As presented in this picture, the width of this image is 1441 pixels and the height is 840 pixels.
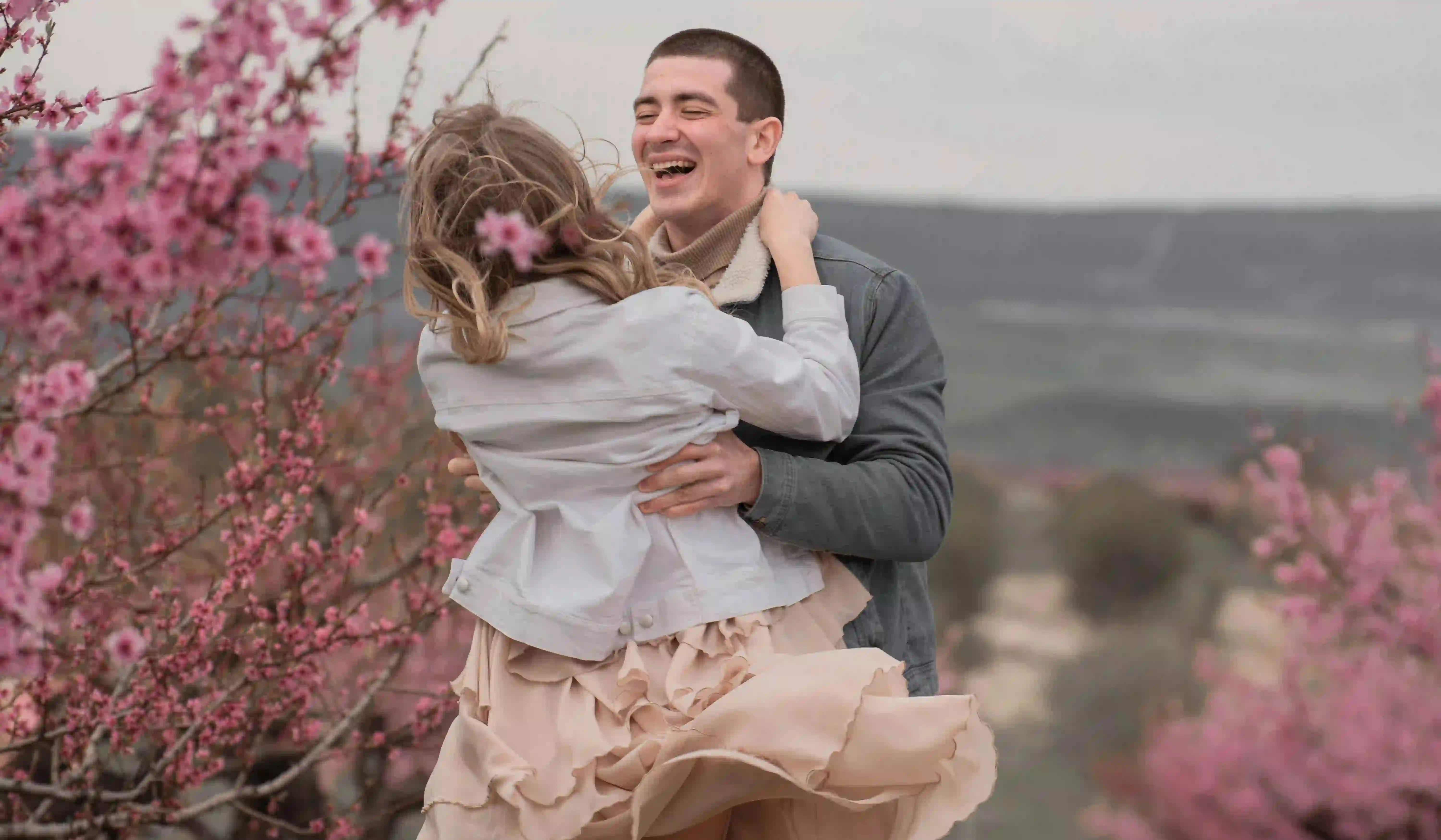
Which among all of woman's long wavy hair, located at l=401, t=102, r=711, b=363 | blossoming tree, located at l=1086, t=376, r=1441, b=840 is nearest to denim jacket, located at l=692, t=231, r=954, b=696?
woman's long wavy hair, located at l=401, t=102, r=711, b=363

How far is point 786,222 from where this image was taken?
157 cm

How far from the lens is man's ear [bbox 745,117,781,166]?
1.71m

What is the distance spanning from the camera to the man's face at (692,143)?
65.1 inches

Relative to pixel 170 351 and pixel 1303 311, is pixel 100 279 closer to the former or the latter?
pixel 170 351

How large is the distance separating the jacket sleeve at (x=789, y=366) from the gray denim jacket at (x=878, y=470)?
64 millimetres

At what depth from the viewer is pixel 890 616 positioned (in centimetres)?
159

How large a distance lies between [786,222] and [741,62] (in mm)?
265

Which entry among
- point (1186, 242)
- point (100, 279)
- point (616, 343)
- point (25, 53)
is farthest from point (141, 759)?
point (1186, 242)

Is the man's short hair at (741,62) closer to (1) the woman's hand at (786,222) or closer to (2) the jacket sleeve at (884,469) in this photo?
(1) the woman's hand at (786,222)

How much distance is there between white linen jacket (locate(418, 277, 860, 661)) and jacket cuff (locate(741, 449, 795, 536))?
4 cm

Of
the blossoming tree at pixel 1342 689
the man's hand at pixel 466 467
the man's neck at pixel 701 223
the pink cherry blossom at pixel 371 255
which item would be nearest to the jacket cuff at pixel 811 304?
the man's neck at pixel 701 223

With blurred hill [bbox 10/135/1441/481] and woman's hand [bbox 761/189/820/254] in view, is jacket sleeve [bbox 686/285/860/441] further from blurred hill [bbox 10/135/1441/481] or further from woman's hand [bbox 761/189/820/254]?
blurred hill [bbox 10/135/1441/481]

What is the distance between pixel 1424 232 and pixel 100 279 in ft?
19.6

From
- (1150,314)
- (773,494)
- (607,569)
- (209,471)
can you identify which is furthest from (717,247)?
(1150,314)
